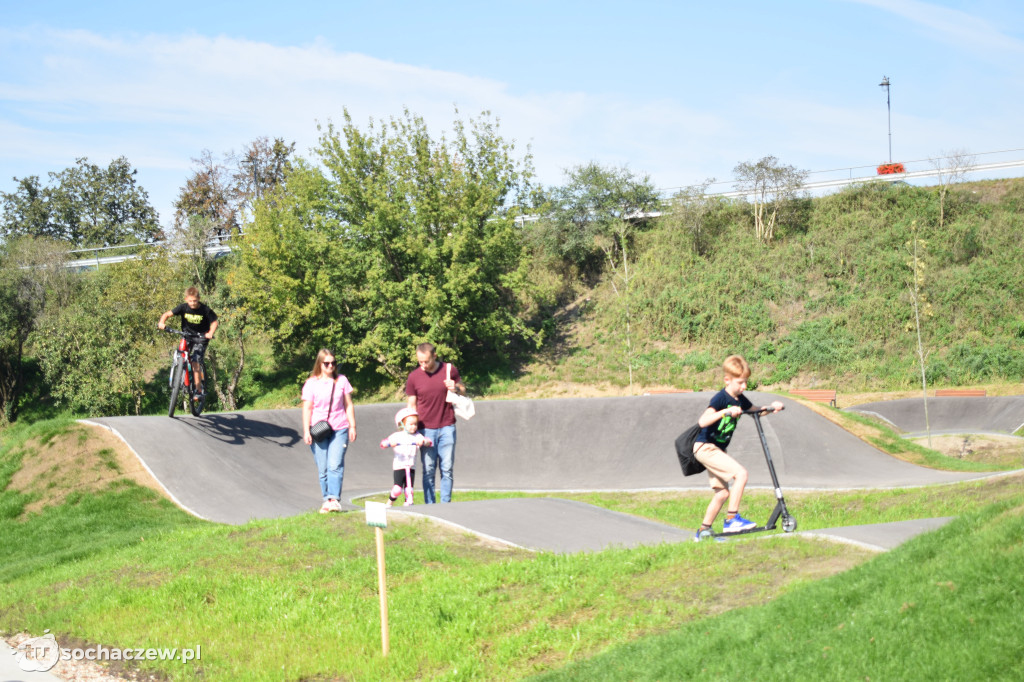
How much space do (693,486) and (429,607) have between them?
908cm

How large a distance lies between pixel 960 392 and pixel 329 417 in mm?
23008

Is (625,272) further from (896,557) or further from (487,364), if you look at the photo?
(896,557)

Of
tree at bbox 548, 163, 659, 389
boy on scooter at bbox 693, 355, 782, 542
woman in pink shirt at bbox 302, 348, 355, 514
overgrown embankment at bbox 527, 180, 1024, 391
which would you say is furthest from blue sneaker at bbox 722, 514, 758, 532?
tree at bbox 548, 163, 659, 389

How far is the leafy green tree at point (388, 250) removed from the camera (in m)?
30.6

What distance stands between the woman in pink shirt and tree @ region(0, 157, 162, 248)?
55562mm

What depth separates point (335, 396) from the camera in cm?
879

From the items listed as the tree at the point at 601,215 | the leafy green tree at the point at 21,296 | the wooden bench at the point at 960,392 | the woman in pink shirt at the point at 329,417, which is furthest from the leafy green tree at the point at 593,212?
the woman in pink shirt at the point at 329,417

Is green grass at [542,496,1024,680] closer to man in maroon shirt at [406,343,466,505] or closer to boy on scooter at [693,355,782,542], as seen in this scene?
boy on scooter at [693,355,782,542]

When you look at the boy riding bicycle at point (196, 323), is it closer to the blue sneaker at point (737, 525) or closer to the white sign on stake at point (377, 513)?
the white sign on stake at point (377, 513)

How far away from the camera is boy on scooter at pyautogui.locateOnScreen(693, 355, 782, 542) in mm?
6887

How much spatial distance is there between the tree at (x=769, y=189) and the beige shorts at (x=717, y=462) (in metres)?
29.7

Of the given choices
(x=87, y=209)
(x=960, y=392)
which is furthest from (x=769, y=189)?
(x=87, y=209)

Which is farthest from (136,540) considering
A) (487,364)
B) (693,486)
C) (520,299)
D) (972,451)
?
(520,299)

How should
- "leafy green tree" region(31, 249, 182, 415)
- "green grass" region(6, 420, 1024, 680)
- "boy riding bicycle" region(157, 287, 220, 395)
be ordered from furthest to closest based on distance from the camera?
"leafy green tree" region(31, 249, 182, 415)
"boy riding bicycle" region(157, 287, 220, 395)
"green grass" region(6, 420, 1024, 680)
